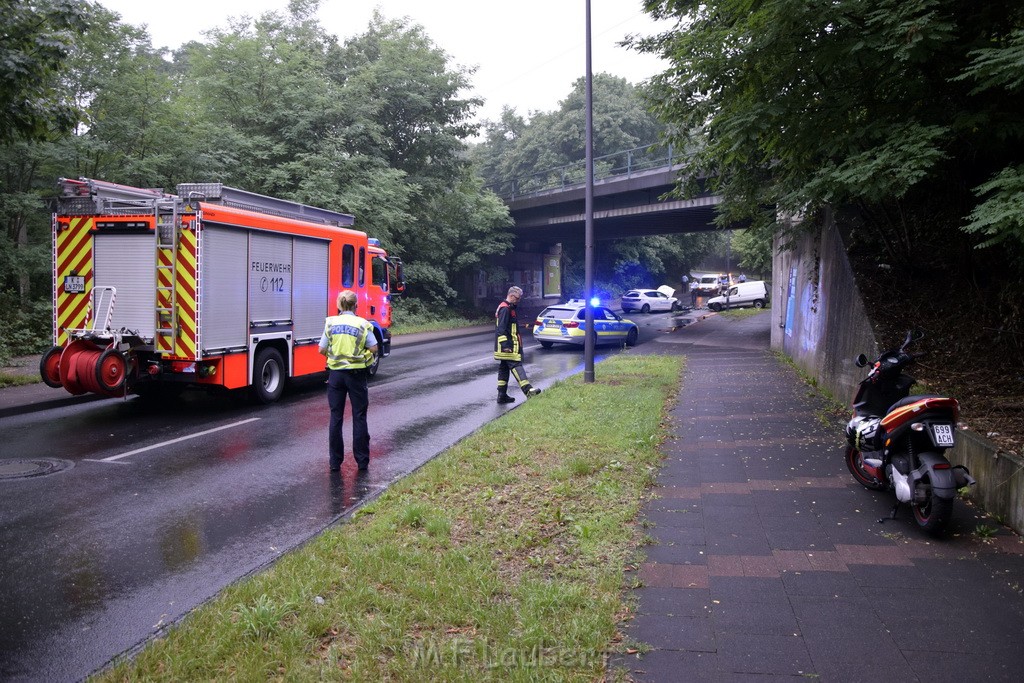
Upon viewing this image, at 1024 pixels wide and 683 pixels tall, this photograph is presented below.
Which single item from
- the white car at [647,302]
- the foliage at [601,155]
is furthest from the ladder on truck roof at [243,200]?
the foliage at [601,155]

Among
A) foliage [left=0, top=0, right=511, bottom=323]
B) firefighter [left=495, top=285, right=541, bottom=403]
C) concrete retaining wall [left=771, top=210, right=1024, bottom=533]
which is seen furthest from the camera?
foliage [left=0, top=0, right=511, bottom=323]

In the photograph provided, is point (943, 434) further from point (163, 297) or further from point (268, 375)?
point (268, 375)

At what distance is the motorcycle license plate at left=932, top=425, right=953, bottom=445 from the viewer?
5.36m

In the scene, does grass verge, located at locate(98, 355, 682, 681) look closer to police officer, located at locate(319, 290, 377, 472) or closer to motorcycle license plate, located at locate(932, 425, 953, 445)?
police officer, located at locate(319, 290, 377, 472)

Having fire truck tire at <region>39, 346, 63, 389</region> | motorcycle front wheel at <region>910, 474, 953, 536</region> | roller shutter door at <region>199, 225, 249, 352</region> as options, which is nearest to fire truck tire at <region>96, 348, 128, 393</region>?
fire truck tire at <region>39, 346, 63, 389</region>

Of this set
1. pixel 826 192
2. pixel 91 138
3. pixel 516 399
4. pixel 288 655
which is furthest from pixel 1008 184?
pixel 91 138

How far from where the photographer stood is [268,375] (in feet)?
39.5

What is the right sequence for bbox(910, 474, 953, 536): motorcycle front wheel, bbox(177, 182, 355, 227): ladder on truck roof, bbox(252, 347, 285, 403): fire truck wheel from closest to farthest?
bbox(910, 474, 953, 536): motorcycle front wheel → bbox(177, 182, 355, 227): ladder on truck roof → bbox(252, 347, 285, 403): fire truck wheel

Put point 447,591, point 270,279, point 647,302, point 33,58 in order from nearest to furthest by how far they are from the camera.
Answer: point 447,591 < point 33,58 < point 270,279 < point 647,302

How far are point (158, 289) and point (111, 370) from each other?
4.14 feet

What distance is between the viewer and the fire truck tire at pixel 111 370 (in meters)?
9.69

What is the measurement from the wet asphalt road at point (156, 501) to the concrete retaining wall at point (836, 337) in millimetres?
5021

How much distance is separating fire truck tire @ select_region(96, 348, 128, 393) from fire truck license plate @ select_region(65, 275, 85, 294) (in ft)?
4.30

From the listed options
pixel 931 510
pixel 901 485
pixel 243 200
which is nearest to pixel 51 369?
pixel 243 200
